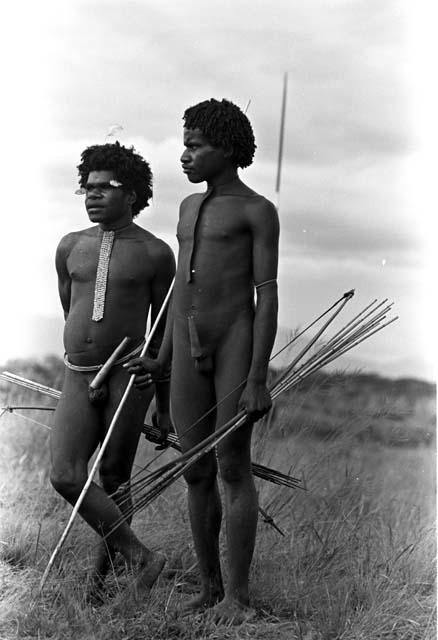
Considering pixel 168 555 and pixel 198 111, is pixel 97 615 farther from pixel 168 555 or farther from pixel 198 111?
pixel 198 111

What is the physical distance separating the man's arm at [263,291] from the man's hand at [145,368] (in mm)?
612

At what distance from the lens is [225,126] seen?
17.8ft

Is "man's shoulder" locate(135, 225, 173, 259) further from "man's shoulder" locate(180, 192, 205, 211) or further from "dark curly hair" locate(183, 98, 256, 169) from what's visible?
"dark curly hair" locate(183, 98, 256, 169)

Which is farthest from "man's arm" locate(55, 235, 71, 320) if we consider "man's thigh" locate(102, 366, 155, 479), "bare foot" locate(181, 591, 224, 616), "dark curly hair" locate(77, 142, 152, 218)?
"bare foot" locate(181, 591, 224, 616)

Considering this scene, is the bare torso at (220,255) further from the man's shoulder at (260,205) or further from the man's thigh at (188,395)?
the man's thigh at (188,395)

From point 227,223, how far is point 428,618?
2224 mm

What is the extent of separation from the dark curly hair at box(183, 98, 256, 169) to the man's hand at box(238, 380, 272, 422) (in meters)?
1.08

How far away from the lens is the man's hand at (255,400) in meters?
5.21

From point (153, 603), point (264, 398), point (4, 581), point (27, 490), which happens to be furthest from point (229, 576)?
point (27, 490)

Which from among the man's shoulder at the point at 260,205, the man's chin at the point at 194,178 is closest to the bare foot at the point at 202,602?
the man's shoulder at the point at 260,205

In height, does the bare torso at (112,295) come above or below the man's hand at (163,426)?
above

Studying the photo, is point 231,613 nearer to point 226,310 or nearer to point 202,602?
point 202,602

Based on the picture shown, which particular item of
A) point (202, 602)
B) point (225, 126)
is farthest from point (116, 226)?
point (202, 602)

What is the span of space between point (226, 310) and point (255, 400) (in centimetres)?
46
